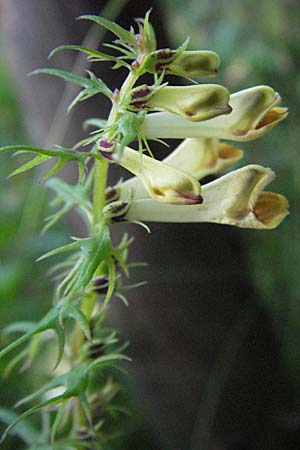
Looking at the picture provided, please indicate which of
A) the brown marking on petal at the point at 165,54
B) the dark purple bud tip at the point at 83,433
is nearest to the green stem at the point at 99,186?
the brown marking on petal at the point at 165,54

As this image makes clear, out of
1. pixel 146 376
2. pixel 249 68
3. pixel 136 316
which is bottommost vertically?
pixel 146 376

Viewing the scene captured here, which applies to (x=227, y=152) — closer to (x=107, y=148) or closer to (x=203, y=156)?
(x=203, y=156)

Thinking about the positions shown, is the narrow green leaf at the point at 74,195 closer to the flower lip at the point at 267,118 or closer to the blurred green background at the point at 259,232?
the flower lip at the point at 267,118

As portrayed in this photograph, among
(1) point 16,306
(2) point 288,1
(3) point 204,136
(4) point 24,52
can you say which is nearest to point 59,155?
(3) point 204,136

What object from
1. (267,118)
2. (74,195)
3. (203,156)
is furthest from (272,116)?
(74,195)

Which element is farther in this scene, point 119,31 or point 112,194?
point 112,194

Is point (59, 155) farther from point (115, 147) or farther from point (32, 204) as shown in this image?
point (32, 204)
